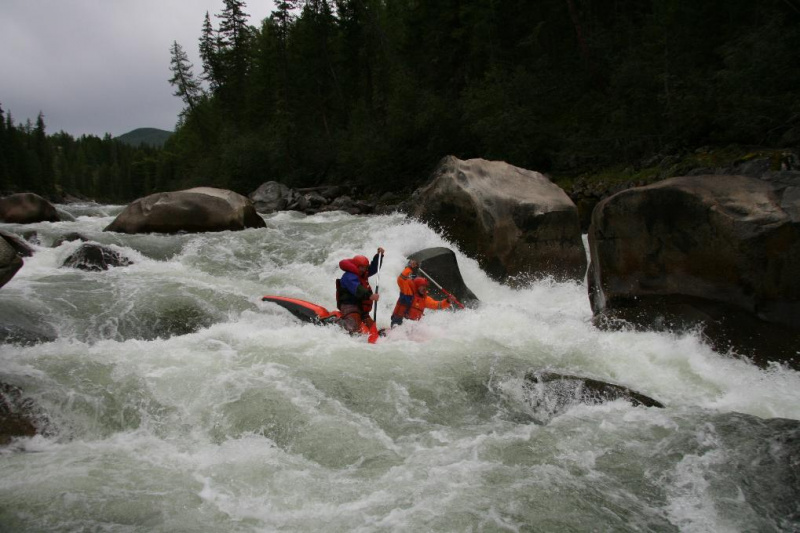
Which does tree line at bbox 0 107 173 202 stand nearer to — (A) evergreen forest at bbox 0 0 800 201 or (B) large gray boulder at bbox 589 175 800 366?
(A) evergreen forest at bbox 0 0 800 201

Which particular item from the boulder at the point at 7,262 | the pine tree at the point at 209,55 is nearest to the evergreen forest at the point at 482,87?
the pine tree at the point at 209,55

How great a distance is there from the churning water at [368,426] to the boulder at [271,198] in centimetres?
1534

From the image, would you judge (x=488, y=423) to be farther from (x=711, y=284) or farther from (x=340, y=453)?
(x=711, y=284)

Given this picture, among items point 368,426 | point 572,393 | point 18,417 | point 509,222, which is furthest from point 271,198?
point 572,393

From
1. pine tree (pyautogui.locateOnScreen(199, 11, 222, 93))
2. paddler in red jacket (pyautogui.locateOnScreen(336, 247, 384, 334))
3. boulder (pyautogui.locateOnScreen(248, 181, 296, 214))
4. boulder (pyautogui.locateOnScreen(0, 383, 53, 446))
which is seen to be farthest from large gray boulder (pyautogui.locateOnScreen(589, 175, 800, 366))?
pine tree (pyautogui.locateOnScreen(199, 11, 222, 93))

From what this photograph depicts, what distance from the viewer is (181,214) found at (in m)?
12.7

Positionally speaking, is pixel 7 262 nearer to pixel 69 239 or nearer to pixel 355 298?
pixel 355 298

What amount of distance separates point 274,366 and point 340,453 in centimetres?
180

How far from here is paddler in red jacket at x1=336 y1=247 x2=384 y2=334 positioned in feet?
23.4

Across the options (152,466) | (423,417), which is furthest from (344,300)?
(152,466)

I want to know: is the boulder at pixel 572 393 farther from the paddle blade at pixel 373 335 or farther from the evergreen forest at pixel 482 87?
the evergreen forest at pixel 482 87

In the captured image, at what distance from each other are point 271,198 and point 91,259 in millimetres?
14864

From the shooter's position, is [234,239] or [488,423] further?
[234,239]

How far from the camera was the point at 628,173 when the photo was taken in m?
15.6
